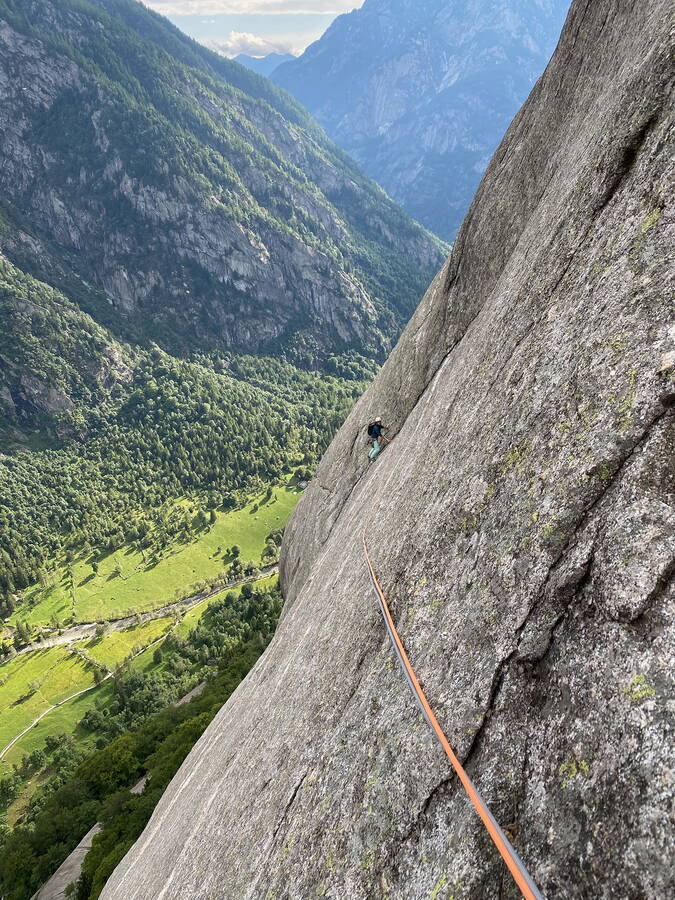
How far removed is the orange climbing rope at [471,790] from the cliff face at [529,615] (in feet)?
0.51

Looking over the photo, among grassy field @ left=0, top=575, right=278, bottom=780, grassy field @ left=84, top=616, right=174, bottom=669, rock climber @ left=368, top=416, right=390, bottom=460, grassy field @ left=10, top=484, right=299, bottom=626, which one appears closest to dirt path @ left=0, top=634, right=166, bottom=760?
grassy field @ left=0, top=575, right=278, bottom=780

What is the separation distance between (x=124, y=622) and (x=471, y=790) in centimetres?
15587

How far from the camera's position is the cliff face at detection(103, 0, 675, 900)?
13.1ft

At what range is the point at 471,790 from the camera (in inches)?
183

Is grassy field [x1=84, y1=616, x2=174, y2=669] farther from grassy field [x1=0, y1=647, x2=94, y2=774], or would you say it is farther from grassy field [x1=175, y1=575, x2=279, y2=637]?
grassy field [x1=175, y1=575, x2=279, y2=637]

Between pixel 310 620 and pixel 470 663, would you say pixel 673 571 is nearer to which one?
pixel 470 663

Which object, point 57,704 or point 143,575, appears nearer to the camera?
point 57,704

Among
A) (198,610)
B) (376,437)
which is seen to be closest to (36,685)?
(198,610)

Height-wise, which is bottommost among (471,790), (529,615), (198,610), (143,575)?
(143,575)

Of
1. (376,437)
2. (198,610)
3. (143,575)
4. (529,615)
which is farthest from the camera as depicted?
(143,575)

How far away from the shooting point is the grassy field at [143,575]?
143 metres

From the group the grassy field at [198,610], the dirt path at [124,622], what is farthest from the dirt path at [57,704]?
the dirt path at [124,622]

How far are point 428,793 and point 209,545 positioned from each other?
173 meters

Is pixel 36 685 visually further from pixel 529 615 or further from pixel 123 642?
pixel 529 615
